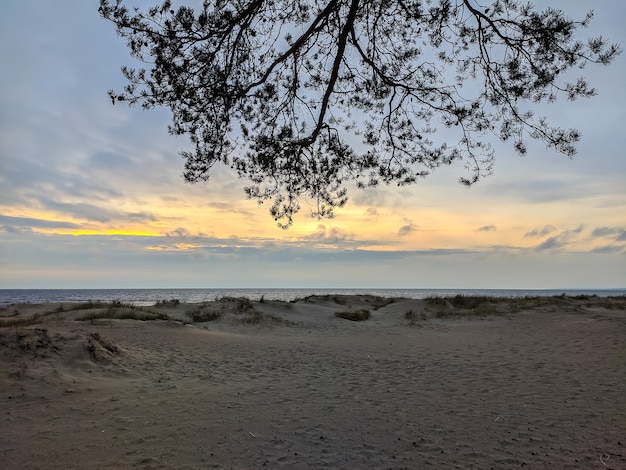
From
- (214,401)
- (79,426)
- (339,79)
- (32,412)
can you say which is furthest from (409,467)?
(339,79)

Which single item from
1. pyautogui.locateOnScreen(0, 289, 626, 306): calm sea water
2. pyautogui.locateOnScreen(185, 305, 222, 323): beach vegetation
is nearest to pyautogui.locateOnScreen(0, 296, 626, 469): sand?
pyautogui.locateOnScreen(185, 305, 222, 323): beach vegetation

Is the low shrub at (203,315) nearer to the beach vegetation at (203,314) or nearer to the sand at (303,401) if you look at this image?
the beach vegetation at (203,314)

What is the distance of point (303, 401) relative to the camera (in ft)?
22.1

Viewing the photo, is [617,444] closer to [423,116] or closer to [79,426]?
[423,116]

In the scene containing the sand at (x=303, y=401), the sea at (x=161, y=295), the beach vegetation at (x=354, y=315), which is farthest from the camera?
the sea at (x=161, y=295)

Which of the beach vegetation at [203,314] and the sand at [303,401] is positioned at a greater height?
the beach vegetation at [203,314]

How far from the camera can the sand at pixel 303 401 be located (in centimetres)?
460

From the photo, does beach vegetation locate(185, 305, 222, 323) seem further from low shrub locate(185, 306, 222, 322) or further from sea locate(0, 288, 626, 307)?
sea locate(0, 288, 626, 307)

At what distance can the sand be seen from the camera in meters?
4.60

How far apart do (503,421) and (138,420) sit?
5147 mm

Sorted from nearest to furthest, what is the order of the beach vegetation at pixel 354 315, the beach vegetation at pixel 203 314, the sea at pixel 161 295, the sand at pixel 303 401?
the sand at pixel 303 401
the beach vegetation at pixel 203 314
the beach vegetation at pixel 354 315
the sea at pixel 161 295

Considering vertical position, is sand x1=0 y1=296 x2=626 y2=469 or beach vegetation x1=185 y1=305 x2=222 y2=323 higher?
beach vegetation x1=185 y1=305 x2=222 y2=323

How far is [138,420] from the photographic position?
5.65 meters

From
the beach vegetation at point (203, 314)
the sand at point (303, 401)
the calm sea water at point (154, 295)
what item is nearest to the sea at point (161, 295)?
the calm sea water at point (154, 295)
